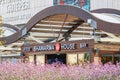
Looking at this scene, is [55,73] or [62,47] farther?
[62,47]

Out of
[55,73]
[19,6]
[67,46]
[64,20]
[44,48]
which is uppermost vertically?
[55,73]

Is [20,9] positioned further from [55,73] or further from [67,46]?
[55,73]

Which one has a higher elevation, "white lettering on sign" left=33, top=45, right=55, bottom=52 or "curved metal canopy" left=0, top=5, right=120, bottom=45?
"curved metal canopy" left=0, top=5, right=120, bottom=45

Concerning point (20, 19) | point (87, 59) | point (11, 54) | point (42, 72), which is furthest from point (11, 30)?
point (42, 72)

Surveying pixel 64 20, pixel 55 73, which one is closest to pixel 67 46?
pixel 64 20

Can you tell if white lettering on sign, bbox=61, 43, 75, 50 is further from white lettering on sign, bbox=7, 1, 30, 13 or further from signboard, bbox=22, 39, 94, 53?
white lettering on sign, bbox=7, 1, 30, 13

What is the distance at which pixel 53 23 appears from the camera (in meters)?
29.1

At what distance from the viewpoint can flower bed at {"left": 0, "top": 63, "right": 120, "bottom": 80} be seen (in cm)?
952

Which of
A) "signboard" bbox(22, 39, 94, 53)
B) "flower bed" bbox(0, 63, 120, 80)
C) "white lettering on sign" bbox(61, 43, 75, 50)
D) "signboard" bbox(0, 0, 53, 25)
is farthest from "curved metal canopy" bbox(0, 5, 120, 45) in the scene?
"signboard" bbox(0, 0, 53, 25)

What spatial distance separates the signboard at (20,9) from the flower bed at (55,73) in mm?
47829

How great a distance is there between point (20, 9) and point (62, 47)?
3805 cm

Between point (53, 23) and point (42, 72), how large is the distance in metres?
18.2

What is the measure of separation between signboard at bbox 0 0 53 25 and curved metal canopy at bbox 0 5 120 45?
93.5 feet

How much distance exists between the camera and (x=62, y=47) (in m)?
25.4
